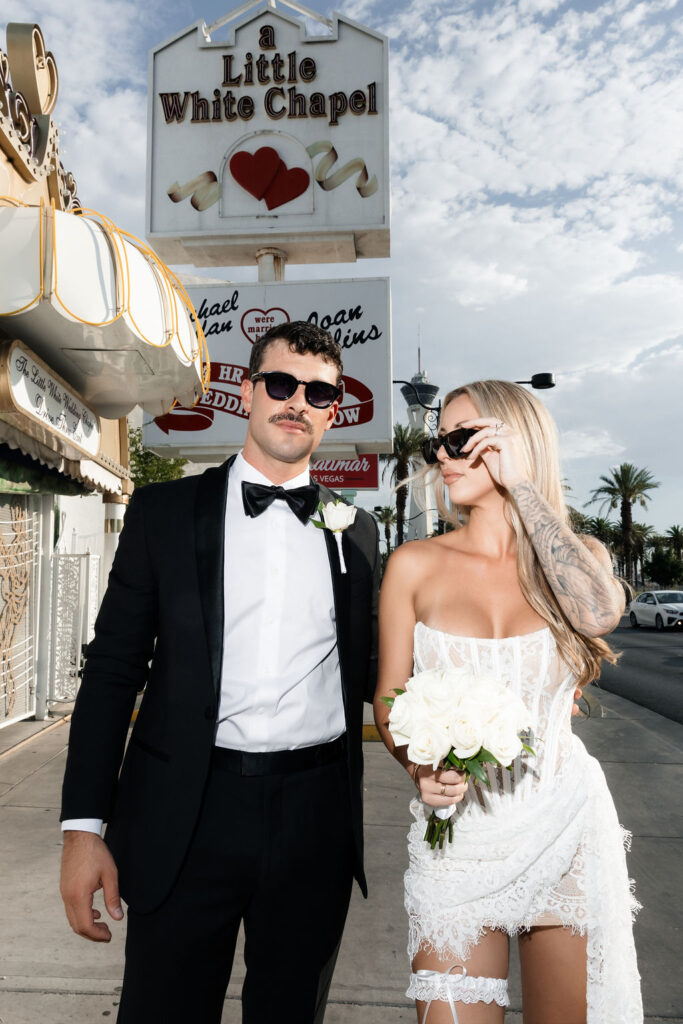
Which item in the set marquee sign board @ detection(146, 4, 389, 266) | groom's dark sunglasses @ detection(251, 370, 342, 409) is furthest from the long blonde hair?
marquee sign board @ detection(146, 4, 389, 266)

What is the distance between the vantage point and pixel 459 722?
5.59 ft

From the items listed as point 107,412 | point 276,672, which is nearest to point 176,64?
point 107,412

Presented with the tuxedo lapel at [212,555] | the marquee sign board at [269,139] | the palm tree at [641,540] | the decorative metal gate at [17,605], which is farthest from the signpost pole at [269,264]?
the palm tree at [641,540]

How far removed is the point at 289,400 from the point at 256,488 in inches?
13.3

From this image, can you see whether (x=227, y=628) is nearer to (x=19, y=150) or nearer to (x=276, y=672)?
(x=276, y=672)

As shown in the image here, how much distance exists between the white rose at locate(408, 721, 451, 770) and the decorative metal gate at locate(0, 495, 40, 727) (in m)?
7.40

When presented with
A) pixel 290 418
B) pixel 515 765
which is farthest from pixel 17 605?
pixel 515 765

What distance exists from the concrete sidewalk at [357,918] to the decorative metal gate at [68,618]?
201cm

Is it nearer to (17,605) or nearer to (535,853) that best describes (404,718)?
(535,853)

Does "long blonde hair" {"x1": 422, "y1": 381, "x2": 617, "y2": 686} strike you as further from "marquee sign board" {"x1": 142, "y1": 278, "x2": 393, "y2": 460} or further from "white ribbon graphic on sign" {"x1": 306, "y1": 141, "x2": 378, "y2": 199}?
"white ribbon graphic on sign" {"x1": 306, "y1": 141, "x2": 378, "y2": 199}

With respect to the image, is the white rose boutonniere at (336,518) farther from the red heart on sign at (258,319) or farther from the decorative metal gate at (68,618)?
the red heart on sign at (258,319)

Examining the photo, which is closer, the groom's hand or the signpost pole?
the groom's hand

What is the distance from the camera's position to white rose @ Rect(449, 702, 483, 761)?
1686 mm

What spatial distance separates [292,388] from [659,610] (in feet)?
94.4
